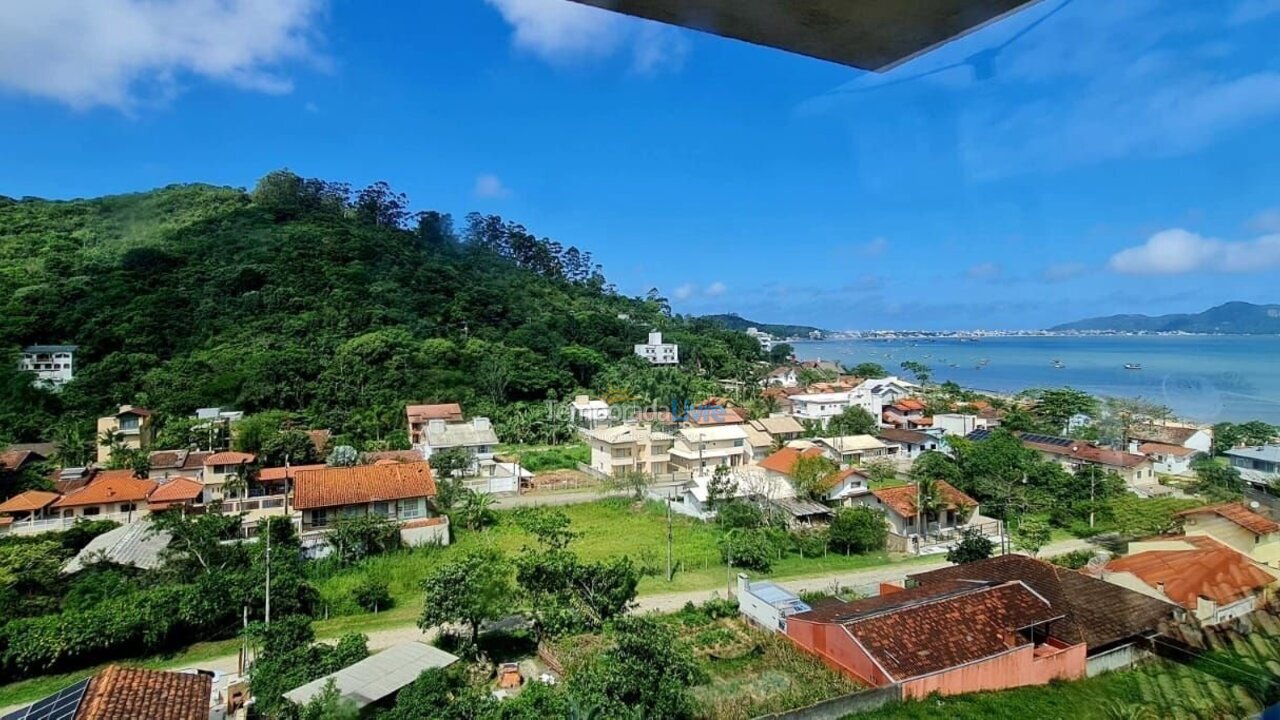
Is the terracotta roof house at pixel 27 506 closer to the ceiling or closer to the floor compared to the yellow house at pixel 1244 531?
closer to the floor

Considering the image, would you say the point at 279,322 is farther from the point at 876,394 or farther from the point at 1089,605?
the point at 1089,605

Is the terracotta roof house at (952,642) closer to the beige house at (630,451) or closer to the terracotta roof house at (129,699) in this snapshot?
the terracotta roof house at (129,699)

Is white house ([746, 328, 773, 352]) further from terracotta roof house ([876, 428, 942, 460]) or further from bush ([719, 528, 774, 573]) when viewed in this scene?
bush ([719, 528, 774, 573])

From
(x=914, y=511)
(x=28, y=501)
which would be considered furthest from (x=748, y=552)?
(x=28, y=501)

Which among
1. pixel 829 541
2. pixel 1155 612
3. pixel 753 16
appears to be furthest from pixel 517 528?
pixel 753 16

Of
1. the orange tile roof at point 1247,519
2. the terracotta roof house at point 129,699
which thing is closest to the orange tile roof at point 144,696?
the terracotta roof house at point 129,699

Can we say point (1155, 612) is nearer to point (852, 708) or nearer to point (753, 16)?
point (852, 708)

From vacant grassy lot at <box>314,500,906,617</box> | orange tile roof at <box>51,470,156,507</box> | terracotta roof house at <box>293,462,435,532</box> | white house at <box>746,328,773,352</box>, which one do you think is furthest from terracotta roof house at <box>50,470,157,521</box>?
white house at <box>746,328,773,352</box>
